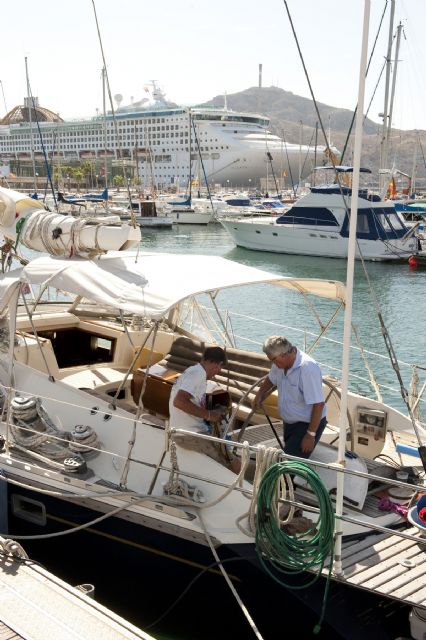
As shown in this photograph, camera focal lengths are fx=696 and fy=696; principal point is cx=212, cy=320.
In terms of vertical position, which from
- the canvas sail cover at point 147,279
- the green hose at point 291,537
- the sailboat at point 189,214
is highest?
the canvas sail cover at point 147,279

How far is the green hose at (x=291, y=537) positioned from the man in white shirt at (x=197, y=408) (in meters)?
0.85

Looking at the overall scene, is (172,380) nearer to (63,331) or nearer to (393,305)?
(63,331)

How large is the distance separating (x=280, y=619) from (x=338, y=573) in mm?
831

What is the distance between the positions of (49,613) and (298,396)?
2.51 meters

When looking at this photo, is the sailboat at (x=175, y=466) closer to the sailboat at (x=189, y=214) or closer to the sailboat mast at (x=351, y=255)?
the sailboat mast at (x=351, y=255)

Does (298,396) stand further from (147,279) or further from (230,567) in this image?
(147,279)

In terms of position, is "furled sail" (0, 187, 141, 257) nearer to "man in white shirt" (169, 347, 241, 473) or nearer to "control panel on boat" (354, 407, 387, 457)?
"man in white shirt" (169, 347, 241, 473)

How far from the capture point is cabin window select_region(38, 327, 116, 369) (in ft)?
30.6

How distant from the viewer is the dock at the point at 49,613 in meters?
4.78

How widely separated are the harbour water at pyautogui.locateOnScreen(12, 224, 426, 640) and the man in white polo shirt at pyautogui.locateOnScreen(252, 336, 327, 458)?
119cm

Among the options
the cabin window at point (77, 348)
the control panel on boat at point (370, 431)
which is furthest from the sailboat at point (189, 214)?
the control panel on boat at point (370, 431)

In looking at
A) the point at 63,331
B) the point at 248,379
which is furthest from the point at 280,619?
the point at 63,331

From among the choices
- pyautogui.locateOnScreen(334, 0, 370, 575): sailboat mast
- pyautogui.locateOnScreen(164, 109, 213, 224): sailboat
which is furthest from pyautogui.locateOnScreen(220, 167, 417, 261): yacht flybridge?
pyautogui.locateOnScreen(334, 0, 370, 575): sailboat mast

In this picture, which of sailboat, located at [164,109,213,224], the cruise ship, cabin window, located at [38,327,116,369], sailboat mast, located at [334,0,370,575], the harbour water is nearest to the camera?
sailboat mast, located at [334,0,370,575]
